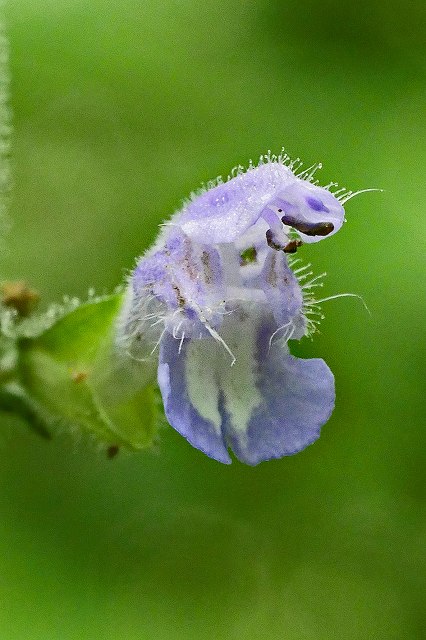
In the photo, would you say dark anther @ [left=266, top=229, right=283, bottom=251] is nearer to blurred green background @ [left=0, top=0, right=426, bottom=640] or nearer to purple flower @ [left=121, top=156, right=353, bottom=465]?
purple flower @ [left=121, top=156, right=353, bottom=465]

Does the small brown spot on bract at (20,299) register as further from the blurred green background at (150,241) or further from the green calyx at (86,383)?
the blurred green background at (150,241)

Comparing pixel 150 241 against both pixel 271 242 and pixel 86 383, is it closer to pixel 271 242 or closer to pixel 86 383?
pixel 86 383

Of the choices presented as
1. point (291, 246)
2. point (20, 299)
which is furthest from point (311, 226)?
point (20, 299)

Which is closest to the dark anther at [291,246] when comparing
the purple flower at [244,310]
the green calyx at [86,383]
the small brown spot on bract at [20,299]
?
the purple flower at [244,310]

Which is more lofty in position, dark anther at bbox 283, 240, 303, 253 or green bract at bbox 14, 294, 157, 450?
dark anther at bbox 283, 240, 303, 253

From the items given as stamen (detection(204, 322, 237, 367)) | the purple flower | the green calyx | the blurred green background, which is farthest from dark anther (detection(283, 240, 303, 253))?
the blurred green background
